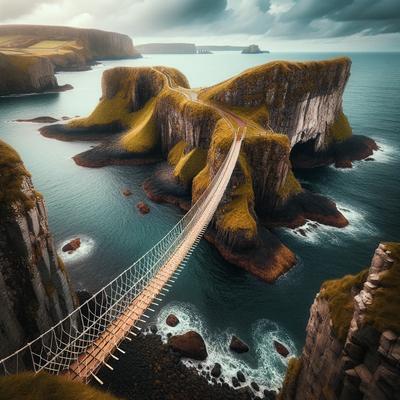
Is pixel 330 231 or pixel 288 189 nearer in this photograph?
pixel 330 231

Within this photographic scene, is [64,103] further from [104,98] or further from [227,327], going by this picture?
[227,327]

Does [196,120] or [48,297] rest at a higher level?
[196,120]

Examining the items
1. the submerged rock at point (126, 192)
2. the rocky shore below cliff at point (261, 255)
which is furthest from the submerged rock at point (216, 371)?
the submerged rock at point (126, 192)

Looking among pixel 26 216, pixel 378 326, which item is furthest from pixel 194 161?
pixel 378 326

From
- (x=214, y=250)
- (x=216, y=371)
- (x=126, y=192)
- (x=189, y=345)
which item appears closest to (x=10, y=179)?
(x=189, y=345)

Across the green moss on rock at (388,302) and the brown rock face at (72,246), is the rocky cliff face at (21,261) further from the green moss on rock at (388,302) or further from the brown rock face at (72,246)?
the green moss on rock at (388,302)

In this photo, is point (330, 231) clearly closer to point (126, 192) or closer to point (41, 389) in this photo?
point (126, 192)
